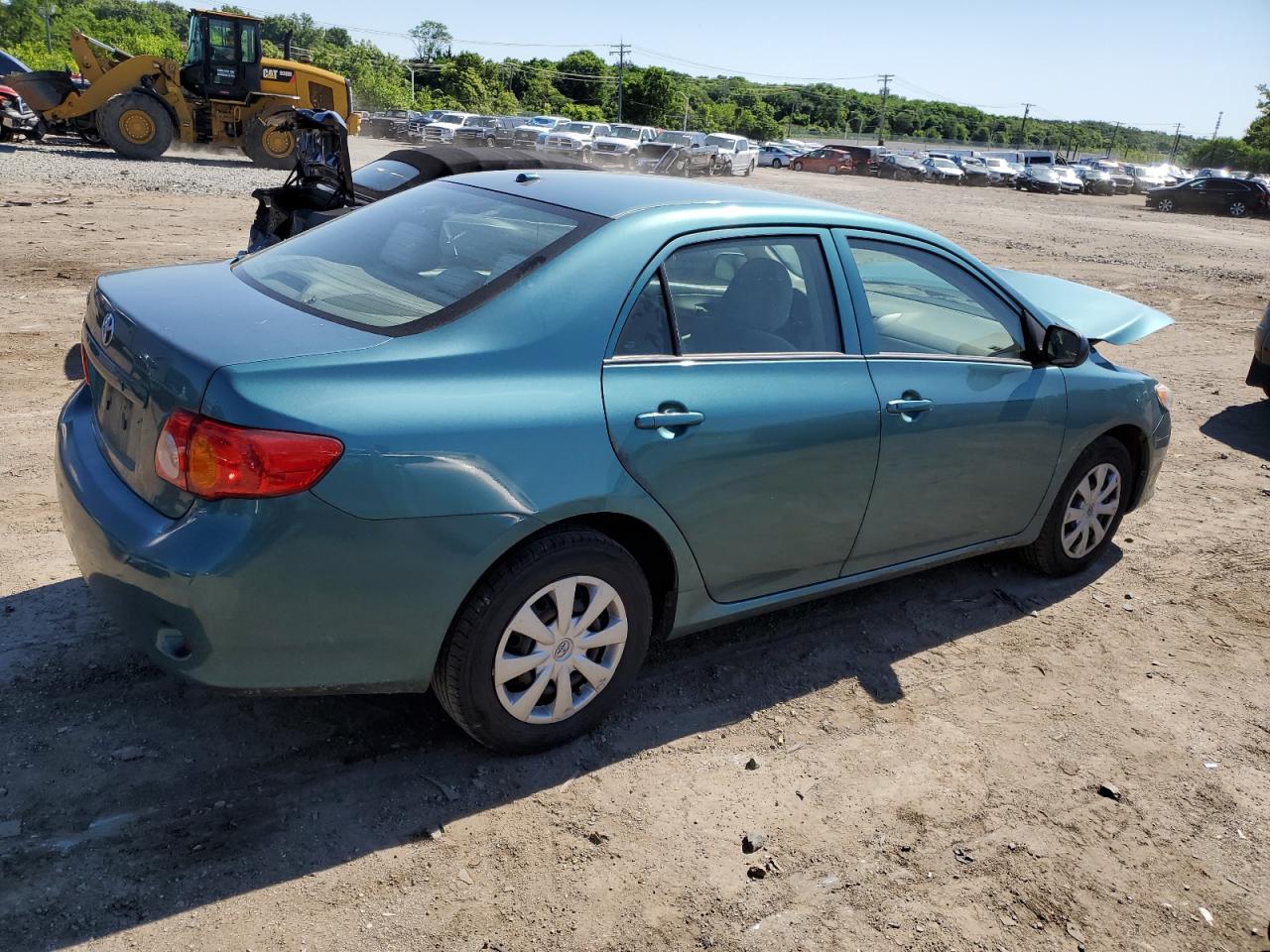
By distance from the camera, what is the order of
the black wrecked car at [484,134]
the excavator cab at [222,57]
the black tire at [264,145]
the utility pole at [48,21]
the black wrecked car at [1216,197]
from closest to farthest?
1. the excavator cab at [222,57]
2. the black tire at [264,145]
3. the black wrecked car at [1216,197]
4. the black wrecked car at [484,134]
5. the utility pole at [48,21]

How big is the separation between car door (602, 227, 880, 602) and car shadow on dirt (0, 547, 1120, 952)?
45 cm

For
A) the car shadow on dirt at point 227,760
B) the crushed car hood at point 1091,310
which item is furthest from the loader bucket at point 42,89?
the crushed car hood at point 1091,310

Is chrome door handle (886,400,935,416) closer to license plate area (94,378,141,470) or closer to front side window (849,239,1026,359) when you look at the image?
front side window (849,239,1026,359)

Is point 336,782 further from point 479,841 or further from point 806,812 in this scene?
point 806,812

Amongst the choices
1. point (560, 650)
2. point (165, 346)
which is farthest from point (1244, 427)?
point (165, 346)

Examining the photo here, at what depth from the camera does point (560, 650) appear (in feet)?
10.1

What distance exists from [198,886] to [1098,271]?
17.1m

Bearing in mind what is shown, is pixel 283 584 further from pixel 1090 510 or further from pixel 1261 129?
pixel 1261 129

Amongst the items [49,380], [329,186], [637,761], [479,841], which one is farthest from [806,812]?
[329,186]

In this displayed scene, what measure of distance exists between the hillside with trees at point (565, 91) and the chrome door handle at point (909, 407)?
4376 cm

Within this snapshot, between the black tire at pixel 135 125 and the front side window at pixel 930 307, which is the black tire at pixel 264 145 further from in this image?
the front side window at pixel 930 307

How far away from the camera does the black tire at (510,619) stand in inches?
113

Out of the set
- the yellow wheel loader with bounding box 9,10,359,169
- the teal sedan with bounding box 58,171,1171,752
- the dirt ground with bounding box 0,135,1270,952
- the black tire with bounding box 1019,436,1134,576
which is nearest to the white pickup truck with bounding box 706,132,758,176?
the yellow wheel loader with bounding box 9,10,359,169

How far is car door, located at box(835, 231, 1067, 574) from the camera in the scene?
12.4ft
